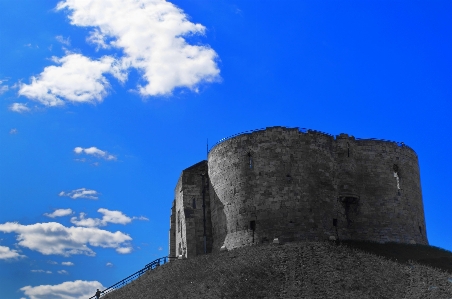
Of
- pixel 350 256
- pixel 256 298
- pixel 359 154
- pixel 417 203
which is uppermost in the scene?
pixel 359 154

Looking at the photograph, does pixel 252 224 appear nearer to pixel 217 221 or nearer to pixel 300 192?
pixel 217 221

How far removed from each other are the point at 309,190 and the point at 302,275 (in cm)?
818

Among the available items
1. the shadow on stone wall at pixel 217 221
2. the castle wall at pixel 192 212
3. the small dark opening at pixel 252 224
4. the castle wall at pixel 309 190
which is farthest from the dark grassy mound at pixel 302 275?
the castle wall at pixel 192 212

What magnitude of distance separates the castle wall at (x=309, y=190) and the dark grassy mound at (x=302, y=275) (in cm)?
208

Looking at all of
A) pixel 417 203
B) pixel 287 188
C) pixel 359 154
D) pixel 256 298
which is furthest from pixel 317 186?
pixel 256 298

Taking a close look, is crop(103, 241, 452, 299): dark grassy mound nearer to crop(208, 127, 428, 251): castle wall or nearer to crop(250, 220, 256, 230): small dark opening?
crop(250, 220, 256, 230): small dark opening

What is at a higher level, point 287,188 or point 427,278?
point 287,188

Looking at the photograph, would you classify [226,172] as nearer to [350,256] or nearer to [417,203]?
[350,256]

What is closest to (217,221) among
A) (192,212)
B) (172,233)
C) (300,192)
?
(192,212)

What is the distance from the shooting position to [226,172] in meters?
38.2

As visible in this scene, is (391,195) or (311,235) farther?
(391,195)

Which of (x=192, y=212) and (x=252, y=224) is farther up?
(x=192, y=212)

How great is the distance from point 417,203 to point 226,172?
13552 mm

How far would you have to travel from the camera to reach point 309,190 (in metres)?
36.2
